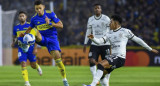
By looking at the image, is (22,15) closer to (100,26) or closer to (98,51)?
(100,26)

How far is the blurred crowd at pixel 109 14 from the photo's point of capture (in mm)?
24141

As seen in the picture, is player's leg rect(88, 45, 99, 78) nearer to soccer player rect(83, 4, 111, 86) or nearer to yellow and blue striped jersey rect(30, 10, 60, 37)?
soccer player rect(83, 4, 111, 86)

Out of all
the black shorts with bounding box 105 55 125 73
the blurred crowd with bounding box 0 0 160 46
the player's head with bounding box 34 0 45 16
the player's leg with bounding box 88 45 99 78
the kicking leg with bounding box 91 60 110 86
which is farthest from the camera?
the blurred crowd with bounding box 0 0 160 46

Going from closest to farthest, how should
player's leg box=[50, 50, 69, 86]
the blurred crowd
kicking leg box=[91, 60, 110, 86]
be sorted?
kicking leg box=[91, 60, 110, 86]
player's leg box=[50, 50, 69, 86]
the blurred crowd

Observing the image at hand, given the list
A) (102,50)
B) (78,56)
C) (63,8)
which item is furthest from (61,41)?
(102,50)

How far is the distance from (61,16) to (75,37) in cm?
173

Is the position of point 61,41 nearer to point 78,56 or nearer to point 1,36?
point 78,56

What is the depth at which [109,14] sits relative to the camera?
2389 centimetres

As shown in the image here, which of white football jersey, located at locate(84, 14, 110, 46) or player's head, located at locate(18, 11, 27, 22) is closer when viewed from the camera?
white football jersey, located at locate(84, 14, 110, 46)

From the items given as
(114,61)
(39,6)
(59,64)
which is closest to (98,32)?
(59,64)

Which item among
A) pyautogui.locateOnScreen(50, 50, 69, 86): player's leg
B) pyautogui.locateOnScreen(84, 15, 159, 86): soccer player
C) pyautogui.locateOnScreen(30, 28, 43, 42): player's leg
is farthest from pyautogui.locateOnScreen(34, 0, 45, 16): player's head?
pyautogui.locateOnScreen(84, 15, 159, 86): soccer player

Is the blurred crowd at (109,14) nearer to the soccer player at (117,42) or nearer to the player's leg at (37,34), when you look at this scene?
the player's leg at (37,34)

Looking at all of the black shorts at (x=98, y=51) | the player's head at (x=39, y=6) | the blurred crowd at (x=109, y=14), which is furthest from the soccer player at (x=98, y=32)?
the blurred crowd at (x=109, y=14)

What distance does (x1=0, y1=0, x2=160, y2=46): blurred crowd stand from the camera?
79.2ft
